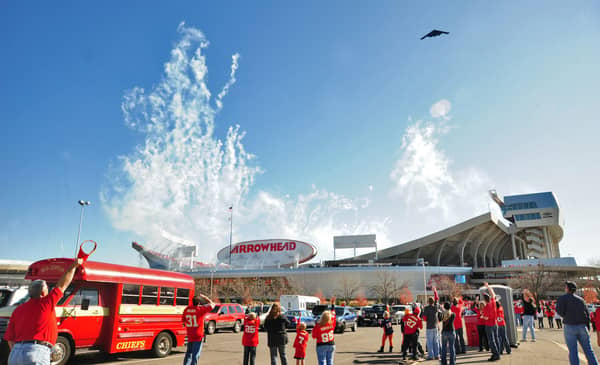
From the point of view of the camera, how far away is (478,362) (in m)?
10.6

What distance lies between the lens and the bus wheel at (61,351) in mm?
9596

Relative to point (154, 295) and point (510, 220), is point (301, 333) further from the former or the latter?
point (510, 220)

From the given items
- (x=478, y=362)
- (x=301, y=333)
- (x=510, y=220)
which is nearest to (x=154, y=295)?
(x=301, y=333)

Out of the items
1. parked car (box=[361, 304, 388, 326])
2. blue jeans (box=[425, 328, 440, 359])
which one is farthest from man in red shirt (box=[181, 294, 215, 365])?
parked car (box=[361, 304, 388, 326])

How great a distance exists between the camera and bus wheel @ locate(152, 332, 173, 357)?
40.6 ft

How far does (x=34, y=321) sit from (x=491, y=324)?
37.0 feet

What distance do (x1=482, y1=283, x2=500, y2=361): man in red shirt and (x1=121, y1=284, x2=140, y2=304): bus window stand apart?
10978 millimetres

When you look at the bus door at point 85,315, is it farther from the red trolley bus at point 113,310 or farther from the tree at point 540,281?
the tree at point 540,281

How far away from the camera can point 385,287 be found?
67250 millimetres

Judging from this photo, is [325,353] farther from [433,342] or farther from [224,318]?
[224,318]

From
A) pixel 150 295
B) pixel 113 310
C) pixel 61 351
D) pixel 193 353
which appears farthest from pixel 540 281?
pixel 61 351

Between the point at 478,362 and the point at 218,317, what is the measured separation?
53.3ft

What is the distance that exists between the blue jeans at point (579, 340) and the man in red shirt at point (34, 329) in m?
9.30

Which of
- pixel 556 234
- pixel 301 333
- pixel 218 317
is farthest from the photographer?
pixel 556 234
